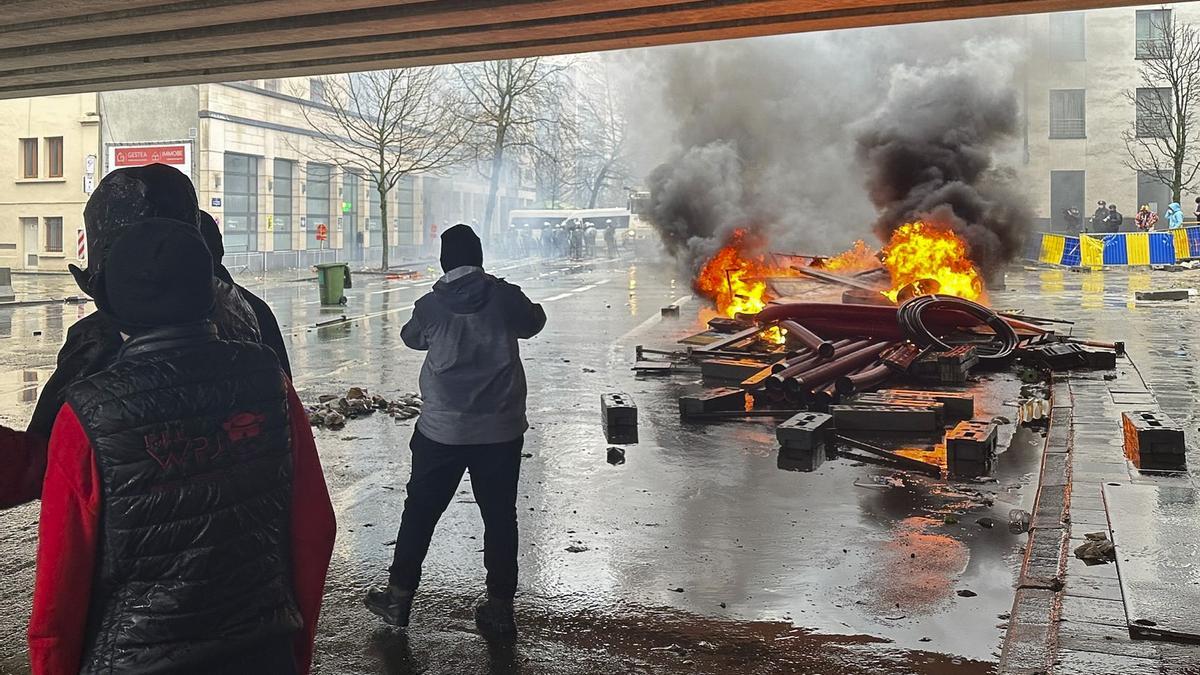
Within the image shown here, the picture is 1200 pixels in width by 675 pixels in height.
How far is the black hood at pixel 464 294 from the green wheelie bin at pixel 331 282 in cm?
1816

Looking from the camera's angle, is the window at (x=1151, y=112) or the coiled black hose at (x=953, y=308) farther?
the window at (x=1151, y=112)

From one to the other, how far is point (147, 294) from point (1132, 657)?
381 cm

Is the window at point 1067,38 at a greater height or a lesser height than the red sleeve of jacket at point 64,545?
greater

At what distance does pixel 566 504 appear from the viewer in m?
6.89

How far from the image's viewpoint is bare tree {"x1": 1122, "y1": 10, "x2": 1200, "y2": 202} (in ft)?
136

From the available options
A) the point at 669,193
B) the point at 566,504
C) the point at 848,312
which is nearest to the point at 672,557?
the point at 566,504

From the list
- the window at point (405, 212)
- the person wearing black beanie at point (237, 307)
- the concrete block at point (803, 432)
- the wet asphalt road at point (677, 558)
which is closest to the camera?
the person wearing black beanie at point (237, 307)

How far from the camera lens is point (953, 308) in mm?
13375

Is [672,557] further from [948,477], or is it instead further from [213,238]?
[213,238]

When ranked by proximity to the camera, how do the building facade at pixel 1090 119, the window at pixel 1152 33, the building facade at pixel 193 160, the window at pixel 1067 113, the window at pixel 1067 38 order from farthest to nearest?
the window at pixel 1067 113 < the window at pixel 1067 38 < the building facade at pixel 1090 119 < the window at pixel 1152 33 < the building facade at pixel 193 160

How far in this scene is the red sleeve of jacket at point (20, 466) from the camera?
2.38m

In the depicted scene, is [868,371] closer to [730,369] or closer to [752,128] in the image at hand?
[730,369]

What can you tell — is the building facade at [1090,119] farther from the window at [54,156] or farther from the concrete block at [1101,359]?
the window at [54,156]

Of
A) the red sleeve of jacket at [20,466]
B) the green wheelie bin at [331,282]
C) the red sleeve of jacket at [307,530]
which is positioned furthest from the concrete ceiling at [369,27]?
the green wheelie bin at [331,282]
